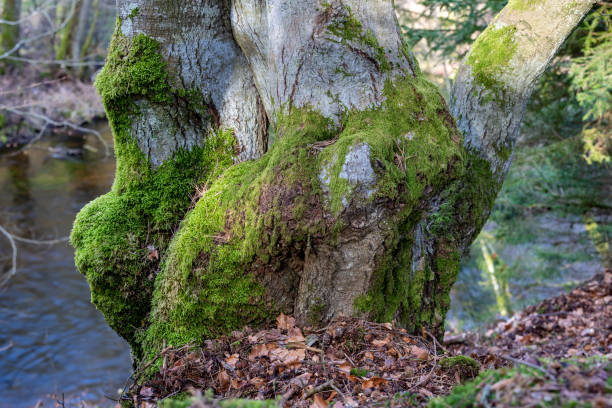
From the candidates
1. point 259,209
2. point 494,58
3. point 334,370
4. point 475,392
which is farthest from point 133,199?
point 494,58

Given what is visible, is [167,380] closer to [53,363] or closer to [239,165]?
[239,165]

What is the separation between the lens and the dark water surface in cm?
678

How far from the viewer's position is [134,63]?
3.09 meters

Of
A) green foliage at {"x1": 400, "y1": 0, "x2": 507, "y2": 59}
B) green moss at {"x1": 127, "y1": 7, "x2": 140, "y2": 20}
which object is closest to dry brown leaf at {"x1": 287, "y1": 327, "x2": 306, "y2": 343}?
green moss at {"x1": 127, "y1": 7, "x2": 140, "y2": 20}

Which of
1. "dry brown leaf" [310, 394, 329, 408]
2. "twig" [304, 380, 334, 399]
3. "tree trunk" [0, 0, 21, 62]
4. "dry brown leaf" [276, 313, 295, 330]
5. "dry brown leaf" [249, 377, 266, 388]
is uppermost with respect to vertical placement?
"tree trunk" [0, 0, 21, 62]

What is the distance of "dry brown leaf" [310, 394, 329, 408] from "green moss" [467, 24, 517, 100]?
240 cm

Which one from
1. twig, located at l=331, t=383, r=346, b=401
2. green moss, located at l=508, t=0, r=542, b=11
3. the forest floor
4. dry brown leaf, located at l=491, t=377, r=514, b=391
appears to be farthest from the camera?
green moss, located at l=508, t=0, r=542, b=11

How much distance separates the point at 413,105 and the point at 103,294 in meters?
2.45

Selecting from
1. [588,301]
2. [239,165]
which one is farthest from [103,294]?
[588,301]

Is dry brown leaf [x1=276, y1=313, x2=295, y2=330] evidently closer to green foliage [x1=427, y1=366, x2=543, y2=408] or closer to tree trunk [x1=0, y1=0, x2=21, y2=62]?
green foliage [x1=427, y1=366, x2=543, y2=408]

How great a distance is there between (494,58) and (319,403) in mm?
2635

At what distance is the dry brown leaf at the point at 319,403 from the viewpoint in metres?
2.09

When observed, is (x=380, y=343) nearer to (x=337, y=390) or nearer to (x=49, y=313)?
(x=337, y=390)

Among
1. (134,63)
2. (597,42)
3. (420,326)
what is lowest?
Result: (420,326)
